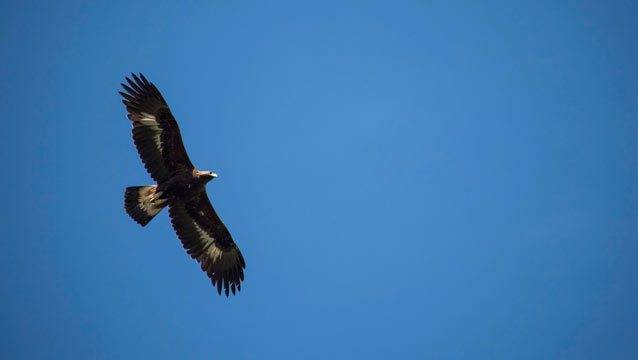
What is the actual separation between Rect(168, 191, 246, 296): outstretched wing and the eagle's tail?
693 millimetres

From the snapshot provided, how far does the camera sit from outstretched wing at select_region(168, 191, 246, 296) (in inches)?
496

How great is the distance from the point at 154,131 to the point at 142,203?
1800 millimetres

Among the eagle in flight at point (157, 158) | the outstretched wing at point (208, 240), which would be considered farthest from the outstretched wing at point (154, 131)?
the outstretched wing at point (208, 240)

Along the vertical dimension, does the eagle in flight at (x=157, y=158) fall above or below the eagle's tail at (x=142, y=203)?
above

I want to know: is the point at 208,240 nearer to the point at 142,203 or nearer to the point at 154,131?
the point at 142,203

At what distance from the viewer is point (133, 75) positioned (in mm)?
11883

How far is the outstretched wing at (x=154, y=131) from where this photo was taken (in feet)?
38.7

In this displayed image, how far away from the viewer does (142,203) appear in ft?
38.8

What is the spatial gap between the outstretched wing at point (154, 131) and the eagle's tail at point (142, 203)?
0.43 m

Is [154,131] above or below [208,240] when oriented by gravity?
above

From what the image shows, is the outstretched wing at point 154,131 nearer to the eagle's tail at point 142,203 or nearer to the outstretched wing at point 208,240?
the eagle's tail at point 142,203

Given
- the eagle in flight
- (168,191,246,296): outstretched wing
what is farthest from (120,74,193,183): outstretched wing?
(168,191,246,296): outstretched wing

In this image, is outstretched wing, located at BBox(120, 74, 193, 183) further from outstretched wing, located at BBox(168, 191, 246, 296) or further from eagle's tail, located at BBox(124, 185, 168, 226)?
outstretched wing, located at BBox(168, 191, 246, 296)

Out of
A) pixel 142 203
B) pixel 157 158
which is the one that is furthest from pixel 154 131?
pixel 142 203
